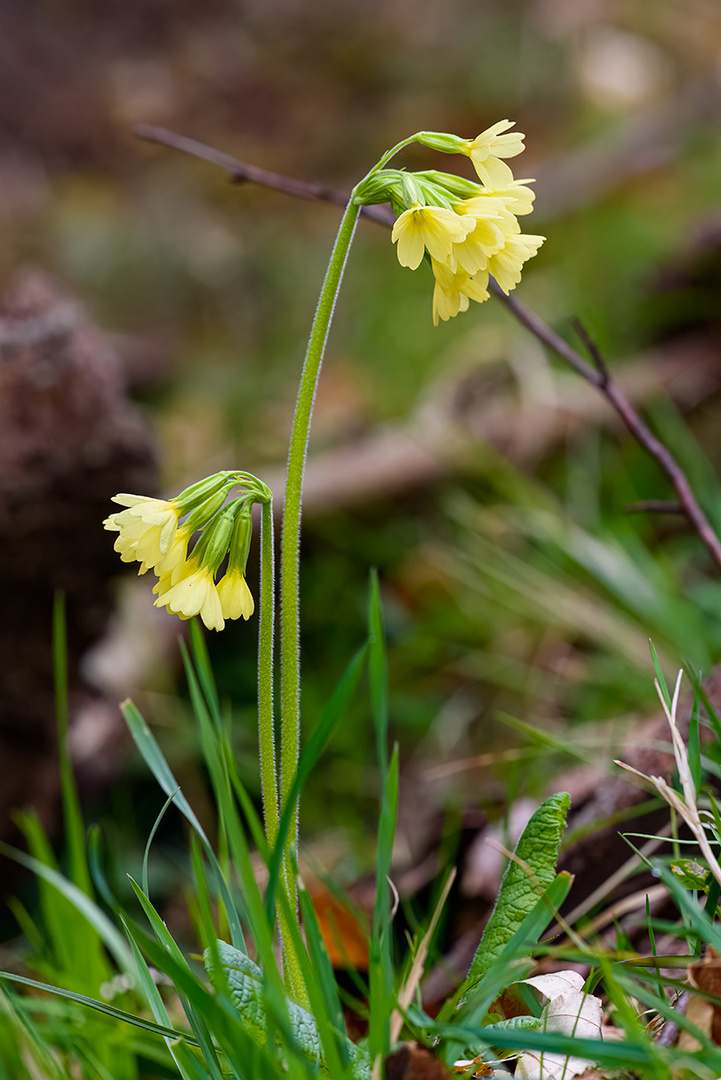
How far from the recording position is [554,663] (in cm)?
215

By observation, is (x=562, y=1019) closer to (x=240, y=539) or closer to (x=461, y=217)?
(x=240, y=539)

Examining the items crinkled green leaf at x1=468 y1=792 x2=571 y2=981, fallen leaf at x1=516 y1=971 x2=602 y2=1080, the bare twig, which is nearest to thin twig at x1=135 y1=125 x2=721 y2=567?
the bare twig

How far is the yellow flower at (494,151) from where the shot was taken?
2.68 feet

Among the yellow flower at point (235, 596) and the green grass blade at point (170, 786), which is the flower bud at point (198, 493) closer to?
the yellow flower at point (235, 596)

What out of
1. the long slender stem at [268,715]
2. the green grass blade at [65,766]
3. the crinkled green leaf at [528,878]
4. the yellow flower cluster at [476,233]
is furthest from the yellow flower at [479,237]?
the green grass blade at [65,766]

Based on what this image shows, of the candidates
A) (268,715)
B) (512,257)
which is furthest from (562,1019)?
(512,257)

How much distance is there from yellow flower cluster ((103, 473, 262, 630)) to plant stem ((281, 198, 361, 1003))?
4 cm

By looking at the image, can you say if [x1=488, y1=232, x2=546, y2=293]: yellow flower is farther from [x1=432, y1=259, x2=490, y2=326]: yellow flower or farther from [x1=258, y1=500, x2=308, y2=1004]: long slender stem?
[x1=258, y1=500, x2=308, y2=1004]: long slender stem

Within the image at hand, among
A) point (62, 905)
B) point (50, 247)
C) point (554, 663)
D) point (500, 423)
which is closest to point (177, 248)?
point (50, 247)

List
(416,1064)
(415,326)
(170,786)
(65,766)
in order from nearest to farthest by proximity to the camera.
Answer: (416,1064)
(170,786)
(65,766)
(415,326)

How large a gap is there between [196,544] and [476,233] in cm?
40

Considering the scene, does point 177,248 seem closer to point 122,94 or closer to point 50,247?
point 50,247

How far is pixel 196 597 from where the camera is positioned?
0.82 meters

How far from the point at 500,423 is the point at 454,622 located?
803mm
